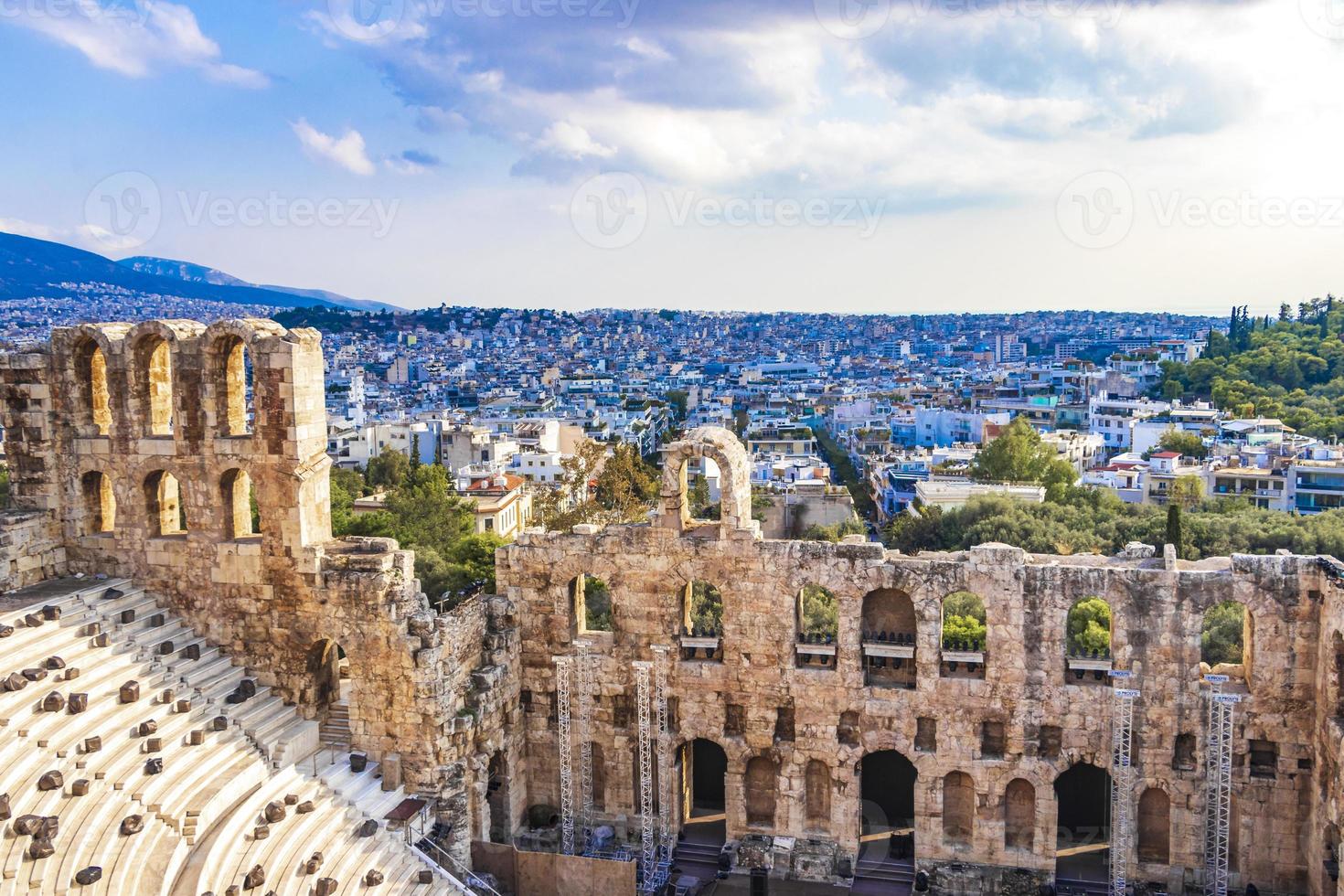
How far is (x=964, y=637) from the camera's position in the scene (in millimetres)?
35719

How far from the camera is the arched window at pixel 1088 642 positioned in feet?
91.9

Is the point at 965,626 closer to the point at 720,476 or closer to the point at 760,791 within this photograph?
the point at 760,791

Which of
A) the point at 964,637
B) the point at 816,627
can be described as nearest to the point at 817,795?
the point at 964,637

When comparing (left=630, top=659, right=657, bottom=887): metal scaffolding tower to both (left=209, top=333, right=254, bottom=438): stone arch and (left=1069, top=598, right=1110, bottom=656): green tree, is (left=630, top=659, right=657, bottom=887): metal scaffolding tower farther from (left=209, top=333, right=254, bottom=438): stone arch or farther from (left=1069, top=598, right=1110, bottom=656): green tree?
(left=1069, top=598, right=1110, bottom=656): green tree

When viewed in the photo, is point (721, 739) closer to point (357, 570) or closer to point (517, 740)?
point (517, 740)

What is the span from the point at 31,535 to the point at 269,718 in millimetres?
8277

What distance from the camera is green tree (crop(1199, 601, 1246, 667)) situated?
34.9 meters

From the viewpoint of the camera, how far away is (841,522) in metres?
73.6

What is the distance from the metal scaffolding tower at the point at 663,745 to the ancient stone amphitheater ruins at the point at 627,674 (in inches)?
3.6

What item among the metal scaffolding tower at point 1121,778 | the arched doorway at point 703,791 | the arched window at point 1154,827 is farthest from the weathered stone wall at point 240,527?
the arched window at point 1154,827

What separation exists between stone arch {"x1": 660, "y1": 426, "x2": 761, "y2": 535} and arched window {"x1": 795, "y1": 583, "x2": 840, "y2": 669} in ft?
→ 8.96

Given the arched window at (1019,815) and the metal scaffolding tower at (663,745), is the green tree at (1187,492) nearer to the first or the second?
the arched window at (1019,815)

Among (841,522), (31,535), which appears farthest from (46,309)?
(31,535)

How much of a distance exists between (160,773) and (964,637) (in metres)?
24.3
